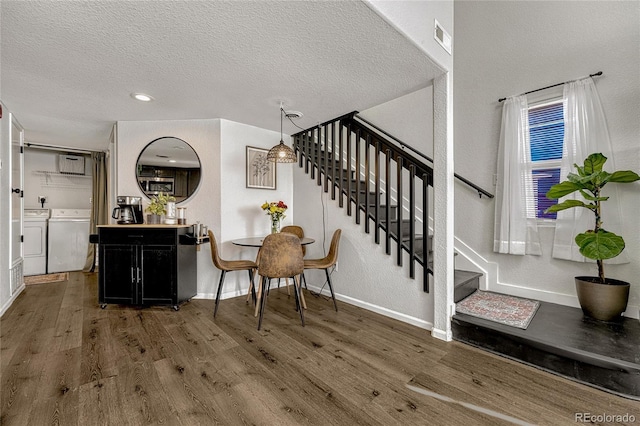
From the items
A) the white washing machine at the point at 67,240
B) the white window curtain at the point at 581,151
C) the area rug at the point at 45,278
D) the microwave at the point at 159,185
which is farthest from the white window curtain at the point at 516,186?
the white washing machine at the point at 67,240

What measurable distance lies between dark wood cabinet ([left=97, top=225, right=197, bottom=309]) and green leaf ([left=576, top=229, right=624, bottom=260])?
12.7 feet

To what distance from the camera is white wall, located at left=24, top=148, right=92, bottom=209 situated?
5.02 meters

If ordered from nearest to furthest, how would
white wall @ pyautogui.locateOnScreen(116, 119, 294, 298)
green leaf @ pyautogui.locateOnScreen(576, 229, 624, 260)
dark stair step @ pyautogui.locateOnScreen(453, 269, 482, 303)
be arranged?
green leaf @ pyautogui.locateOnScreen(576, 229, 624, 260), dark stair step @ pyautogui.locateOnScreen(453, 269, 482, 303), white wall @ pyautogui.locateOnScreen(116, 119, 294, 298)

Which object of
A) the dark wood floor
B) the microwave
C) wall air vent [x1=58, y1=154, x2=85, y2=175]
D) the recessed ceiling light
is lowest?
the dark wood floor

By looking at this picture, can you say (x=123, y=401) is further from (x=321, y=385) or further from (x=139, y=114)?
(x=139, y=114)

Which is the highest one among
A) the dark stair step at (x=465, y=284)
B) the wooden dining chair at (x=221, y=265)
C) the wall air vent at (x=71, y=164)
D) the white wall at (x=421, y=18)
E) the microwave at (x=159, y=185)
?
the white wall at (x=421, y=18)

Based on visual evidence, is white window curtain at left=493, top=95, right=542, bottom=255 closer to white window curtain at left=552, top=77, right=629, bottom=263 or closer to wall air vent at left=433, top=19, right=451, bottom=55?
white window curtain at left=552, top=77, right=629, bottom=263

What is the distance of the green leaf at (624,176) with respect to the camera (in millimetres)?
2225

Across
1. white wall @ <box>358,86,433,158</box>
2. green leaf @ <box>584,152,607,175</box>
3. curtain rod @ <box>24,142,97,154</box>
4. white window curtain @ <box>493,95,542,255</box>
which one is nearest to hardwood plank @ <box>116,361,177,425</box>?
white window curtain @ <box>493,95,542,255</box>

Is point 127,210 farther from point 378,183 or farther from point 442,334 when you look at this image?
point 442,334

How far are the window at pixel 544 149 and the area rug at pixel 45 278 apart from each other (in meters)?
6.65

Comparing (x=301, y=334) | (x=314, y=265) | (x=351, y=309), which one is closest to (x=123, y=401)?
(x=301, y=334)

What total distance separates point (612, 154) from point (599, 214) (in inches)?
26.4

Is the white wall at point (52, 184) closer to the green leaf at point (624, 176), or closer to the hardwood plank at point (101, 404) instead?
the hardwood plank at point (101, 404)
